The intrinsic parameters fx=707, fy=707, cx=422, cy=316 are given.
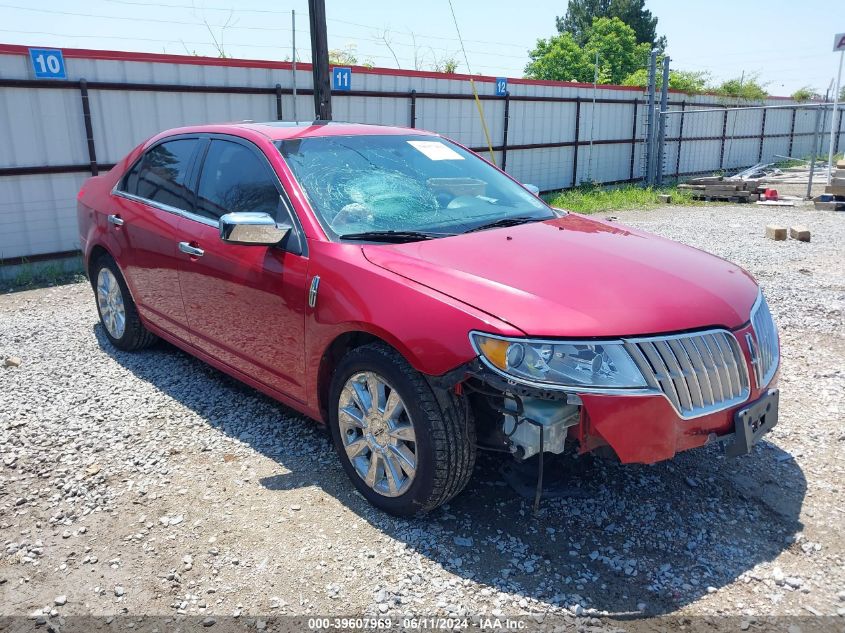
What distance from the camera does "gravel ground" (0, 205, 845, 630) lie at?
8.95ft

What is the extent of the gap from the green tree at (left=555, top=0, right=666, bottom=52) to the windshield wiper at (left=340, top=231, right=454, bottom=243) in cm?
5931

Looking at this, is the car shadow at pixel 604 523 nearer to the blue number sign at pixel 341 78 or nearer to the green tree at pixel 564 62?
the blue number sign at pixel 341 78

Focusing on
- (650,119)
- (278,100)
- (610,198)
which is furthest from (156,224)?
(650,119)

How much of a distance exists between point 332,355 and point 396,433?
0.59 meters

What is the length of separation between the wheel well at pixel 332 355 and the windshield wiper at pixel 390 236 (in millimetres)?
476

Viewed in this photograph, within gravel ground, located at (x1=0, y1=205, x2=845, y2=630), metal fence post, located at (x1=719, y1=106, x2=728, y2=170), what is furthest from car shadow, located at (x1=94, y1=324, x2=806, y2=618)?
metal fence post, located at (x1=719, y1=106, x2=728, y2=170)

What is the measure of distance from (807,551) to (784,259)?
725 cm

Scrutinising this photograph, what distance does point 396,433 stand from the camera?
10.0 feet

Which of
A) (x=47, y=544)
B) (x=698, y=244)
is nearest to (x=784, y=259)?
(x=698, y=244)

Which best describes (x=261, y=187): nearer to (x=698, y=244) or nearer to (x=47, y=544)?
(x=47, y=544)

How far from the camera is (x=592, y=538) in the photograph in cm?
307

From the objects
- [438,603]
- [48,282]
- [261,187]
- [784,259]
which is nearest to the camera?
[438,603]

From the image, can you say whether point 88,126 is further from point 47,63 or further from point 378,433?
point 378,433

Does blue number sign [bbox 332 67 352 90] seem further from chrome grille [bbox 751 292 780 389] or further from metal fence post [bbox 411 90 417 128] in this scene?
chrome grille [bbox 751 292 780 389]
